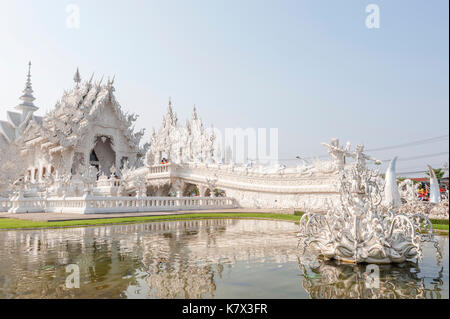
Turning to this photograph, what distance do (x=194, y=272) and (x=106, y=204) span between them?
1350 centimetres

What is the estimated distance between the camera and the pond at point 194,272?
4.24 metres

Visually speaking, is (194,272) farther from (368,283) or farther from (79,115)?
(79,115)

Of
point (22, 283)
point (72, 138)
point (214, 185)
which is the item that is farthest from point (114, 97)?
point (22, 283)

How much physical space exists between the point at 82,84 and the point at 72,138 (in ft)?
29.0

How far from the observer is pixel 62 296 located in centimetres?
405

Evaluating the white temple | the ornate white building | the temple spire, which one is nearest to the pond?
the white temple

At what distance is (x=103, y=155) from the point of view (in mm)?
37938

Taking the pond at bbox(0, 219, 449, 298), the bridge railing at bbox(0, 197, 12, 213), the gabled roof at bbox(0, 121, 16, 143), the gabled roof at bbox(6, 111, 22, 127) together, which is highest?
the gabled roof at bbox(6, 111, 22, 127)

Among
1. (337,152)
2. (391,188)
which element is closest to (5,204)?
(337,152)

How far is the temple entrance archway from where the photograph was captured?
37625 millimetres

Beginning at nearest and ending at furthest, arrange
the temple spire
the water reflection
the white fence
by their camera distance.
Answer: the water reflection → the white fence → the temple spire

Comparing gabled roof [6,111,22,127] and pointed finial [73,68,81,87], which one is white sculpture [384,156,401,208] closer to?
pointed finial [73,68,81,87]

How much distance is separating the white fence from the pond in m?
8.83

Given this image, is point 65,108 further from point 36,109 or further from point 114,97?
point 36,109
